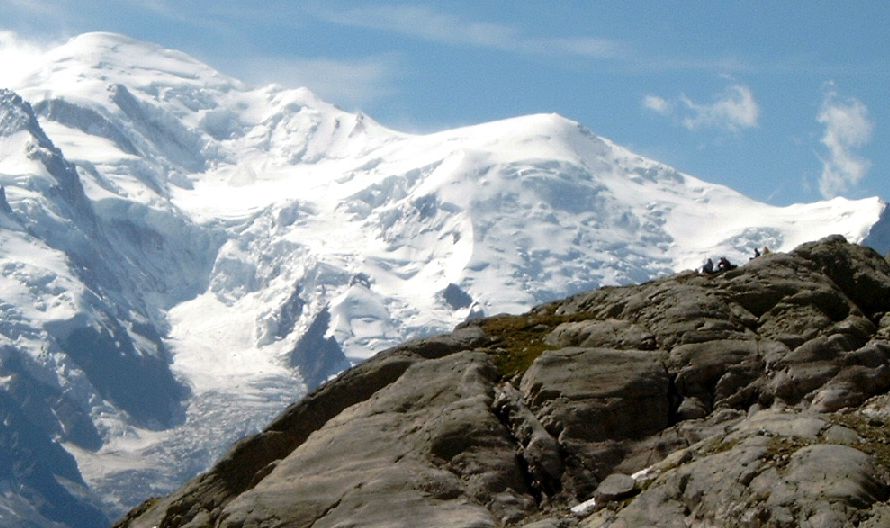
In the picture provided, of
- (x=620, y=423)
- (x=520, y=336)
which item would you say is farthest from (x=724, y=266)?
(x=620, y=423)

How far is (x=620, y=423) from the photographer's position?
158 ft

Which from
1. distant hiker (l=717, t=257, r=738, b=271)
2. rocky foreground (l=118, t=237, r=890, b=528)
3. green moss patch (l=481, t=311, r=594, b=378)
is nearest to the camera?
rocky foreground (l=118, t=237, r=890, b=528)

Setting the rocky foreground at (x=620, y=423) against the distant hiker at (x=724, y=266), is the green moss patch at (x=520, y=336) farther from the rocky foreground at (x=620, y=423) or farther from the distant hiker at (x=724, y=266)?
the distant hiker at (x=724, y=266)

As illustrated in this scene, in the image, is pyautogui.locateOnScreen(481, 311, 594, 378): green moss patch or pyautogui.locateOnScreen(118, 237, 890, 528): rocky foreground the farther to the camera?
pyautogui.locateOnScreen(481, 311, 594, 378): green moss patch

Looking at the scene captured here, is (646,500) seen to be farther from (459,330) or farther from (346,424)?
(459,330)

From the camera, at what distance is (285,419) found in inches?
2196

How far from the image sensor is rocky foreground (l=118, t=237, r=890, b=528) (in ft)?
131

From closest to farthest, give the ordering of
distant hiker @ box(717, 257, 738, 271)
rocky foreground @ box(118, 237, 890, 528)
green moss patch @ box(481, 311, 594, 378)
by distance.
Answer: rocky foreground @ box(118, 237, 890, 528) → green moss patch @ box(481, 311, 594, 378) → distant hiker @ box(717, 257, 738, 271)

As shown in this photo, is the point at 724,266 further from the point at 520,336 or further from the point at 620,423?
the point at 620,423

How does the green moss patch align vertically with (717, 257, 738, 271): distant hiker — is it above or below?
below

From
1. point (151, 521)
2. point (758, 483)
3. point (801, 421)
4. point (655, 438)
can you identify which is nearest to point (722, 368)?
point (655, 438)

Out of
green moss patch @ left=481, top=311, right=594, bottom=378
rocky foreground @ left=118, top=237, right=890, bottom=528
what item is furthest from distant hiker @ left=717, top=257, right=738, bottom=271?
green moss patch @ left=481, top=311, right=594, bottom=378

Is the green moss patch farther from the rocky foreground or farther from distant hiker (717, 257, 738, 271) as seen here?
distant hiker (717, 257, 738, 271)

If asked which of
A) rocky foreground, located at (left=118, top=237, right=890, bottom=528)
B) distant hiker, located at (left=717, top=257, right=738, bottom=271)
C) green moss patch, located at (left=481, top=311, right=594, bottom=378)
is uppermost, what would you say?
distant hiker, located at (left=717, top=257, right=738, bottom=271)
